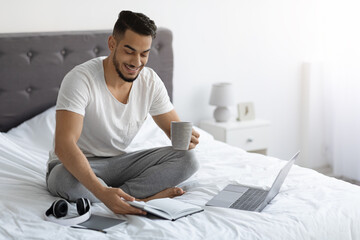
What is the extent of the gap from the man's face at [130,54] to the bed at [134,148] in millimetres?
538

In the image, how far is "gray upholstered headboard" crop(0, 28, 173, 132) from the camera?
117 inches

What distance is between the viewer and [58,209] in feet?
6.00

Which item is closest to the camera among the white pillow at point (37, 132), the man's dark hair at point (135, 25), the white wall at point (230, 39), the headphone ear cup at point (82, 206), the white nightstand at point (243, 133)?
the headphone ear cup at point (82, 206)

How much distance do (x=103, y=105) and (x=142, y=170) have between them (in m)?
0.34

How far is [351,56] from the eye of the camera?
3898 mm

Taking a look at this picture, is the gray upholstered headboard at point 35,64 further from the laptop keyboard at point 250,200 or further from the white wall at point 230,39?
the laptop keyboard at point 250,200

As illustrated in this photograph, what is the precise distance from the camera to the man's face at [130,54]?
211 cm

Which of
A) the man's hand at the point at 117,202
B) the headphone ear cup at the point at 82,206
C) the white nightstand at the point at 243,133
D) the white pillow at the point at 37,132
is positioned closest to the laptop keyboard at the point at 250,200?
the man's hand at the point at 117,202

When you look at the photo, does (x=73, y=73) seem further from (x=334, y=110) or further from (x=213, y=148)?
(x=334, y=110)

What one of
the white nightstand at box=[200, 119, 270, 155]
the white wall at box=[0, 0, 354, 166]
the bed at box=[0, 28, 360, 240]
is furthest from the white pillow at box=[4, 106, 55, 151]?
the white nightstand at box=[200, 119, 270, 155]

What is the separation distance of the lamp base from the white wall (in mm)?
164

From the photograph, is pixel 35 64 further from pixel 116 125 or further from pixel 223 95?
pixel 223 95

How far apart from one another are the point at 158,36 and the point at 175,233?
76.5 inches

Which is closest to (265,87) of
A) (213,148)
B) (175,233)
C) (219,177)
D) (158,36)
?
(158,36)
